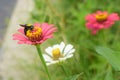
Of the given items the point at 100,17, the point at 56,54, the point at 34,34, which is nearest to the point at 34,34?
the point at 34,34

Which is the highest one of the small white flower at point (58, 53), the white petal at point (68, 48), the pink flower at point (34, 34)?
the pink flower at point (34, 34)

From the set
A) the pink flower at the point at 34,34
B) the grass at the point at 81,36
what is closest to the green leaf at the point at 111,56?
the pink flower at the point at 34,34

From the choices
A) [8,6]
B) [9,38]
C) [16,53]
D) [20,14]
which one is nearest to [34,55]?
[16,53]

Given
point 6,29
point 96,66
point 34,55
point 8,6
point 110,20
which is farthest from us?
point 8,6

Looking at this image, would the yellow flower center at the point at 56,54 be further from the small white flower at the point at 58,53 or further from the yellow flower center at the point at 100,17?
the yellow flower center at the point at 100,17

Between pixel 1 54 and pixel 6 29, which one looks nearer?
pixel 1 54

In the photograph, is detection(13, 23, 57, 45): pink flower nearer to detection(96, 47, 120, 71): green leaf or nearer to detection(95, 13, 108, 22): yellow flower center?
detection(96, 47, 120, 71): green leaf

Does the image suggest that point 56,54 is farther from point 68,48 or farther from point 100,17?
point 100,17

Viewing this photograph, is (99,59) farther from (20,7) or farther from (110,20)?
(20,7)
